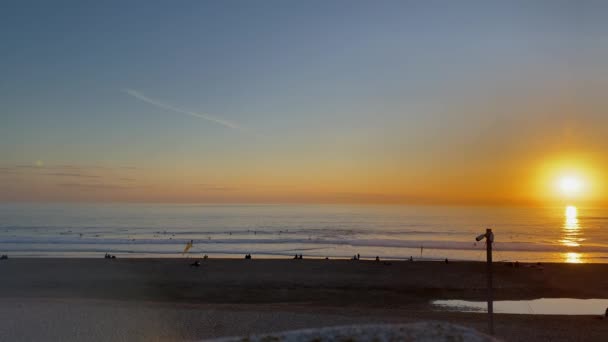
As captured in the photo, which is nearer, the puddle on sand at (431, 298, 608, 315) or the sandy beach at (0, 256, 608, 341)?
the sandy beach at (0, 256, 608, 341)

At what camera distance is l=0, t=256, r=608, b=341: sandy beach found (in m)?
14.1

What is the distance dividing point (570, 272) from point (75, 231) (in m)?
61.3

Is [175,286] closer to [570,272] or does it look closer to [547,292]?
[547,292]

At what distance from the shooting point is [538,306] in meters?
20.0

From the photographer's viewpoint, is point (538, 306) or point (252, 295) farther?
point (252, 295)

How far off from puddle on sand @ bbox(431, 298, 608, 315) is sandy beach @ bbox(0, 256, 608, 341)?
86cm

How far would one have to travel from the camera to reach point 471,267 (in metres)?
30.4

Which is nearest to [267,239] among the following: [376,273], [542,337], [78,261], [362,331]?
[78,261]

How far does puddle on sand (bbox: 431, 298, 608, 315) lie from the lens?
61.1ft

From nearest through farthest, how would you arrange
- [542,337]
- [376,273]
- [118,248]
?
[542,337]
[376,273]
[118,248]

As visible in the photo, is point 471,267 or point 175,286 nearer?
point 175,286

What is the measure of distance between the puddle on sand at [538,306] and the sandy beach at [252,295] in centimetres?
→ 86

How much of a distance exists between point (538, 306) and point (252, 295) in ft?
36.7

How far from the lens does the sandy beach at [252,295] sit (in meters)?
14.1
